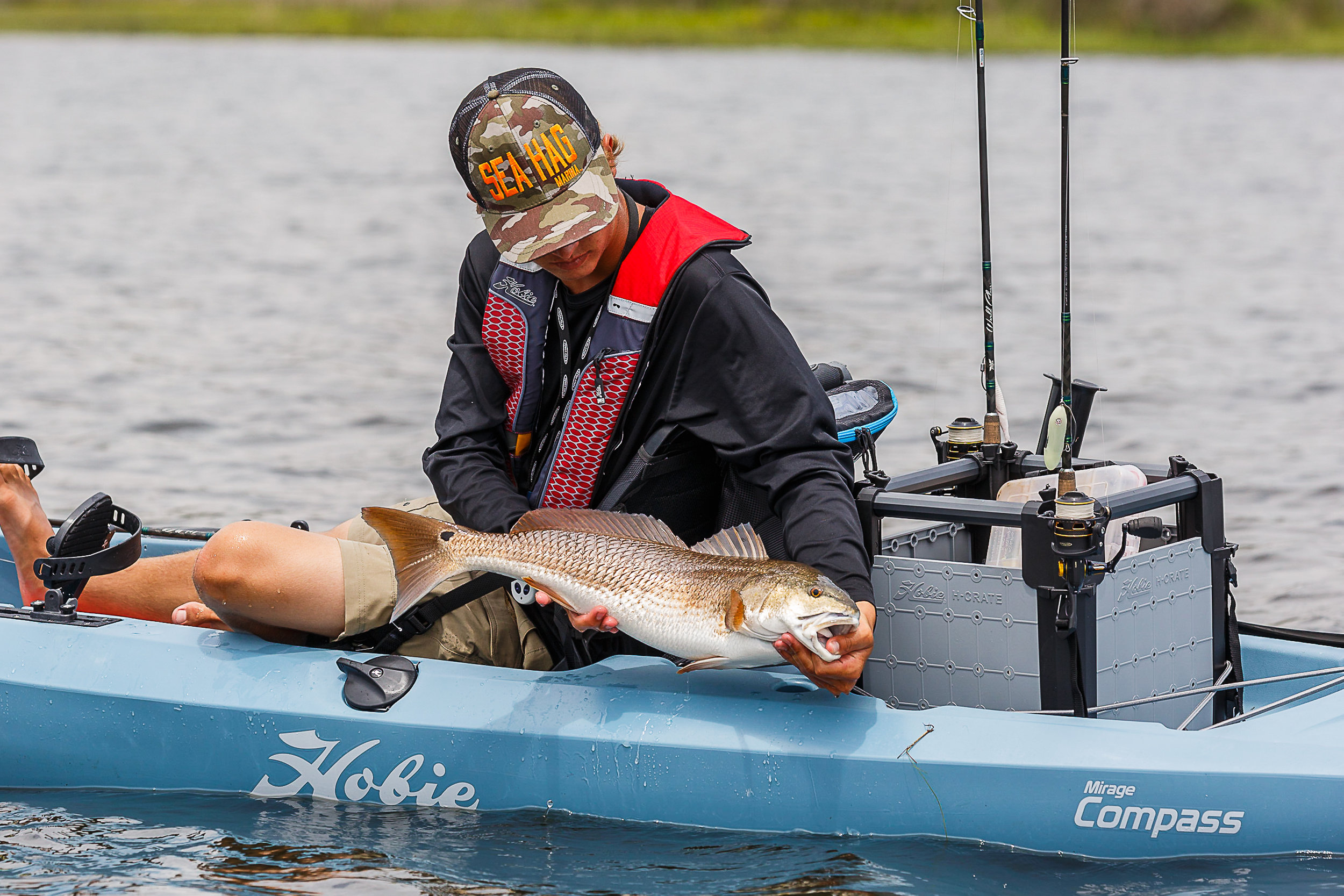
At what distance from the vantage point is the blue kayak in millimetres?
3229

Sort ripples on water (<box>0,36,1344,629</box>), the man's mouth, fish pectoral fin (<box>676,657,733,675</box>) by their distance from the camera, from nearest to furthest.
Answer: fish pectoral fin (<box>676,657,733,675</box>), the man's mouth, ripples on water (<box>0,36,1344,629</box>)

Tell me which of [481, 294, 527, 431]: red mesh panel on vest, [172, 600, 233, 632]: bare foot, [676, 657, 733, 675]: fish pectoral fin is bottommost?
[172, 600, 233, 632]: bare foot

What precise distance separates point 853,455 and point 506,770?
3.70 ft

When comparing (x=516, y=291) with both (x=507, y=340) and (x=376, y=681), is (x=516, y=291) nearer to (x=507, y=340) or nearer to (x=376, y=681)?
(x=507, y=340)

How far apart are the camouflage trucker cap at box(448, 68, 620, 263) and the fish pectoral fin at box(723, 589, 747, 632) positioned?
0.90 m

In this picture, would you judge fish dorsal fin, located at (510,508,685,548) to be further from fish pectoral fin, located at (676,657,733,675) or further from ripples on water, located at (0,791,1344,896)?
ripples on water, located at (0,791,1344,896)

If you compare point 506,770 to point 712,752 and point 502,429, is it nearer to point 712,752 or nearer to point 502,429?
point 712,752

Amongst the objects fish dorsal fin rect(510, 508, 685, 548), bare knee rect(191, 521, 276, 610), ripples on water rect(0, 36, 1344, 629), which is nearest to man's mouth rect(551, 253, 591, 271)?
fish dorsal fin rect(510, 508, 685, 548)

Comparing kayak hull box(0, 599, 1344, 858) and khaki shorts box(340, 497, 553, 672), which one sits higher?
khaki shorts box(340, 497, 553, 672)

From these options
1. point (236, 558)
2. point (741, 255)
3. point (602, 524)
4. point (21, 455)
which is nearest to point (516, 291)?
point (602, 524)

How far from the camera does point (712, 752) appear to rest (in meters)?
3.44

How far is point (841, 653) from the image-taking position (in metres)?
3.06

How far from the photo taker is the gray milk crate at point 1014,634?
3314mm

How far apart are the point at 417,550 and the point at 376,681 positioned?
472mm
